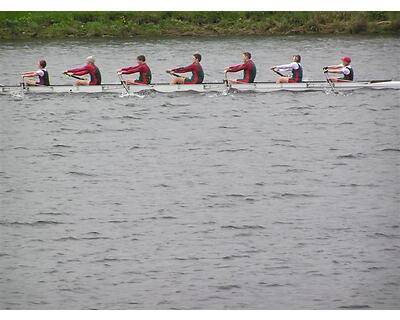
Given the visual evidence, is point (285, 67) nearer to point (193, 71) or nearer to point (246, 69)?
point (246, 69)

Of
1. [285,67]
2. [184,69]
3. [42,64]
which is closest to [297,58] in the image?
[285,67]

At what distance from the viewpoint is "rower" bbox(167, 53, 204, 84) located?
52.4 feet

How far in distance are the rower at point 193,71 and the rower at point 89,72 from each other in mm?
1070

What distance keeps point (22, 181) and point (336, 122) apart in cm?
424

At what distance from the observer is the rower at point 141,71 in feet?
53.0

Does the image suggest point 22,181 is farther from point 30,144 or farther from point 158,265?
point 158,265

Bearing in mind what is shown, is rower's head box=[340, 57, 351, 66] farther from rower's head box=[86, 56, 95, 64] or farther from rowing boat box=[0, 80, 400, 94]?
rower's head box=[86, 56, 95, 64]

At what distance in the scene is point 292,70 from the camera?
654 inches

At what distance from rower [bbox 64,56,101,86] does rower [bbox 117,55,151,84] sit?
36cm

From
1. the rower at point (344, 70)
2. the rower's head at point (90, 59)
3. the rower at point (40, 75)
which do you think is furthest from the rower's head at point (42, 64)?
the rower at point (344, 70)

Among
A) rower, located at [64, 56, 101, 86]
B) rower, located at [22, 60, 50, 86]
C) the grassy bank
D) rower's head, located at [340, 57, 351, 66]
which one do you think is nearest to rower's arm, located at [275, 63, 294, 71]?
rower's head, located at [340, 57, 351, 66]

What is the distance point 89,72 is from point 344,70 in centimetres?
371

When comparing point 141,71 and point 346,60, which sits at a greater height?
point 346,60

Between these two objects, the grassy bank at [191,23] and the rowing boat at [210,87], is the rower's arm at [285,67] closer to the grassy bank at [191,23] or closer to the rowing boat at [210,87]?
the rowing boat at [210,87]
